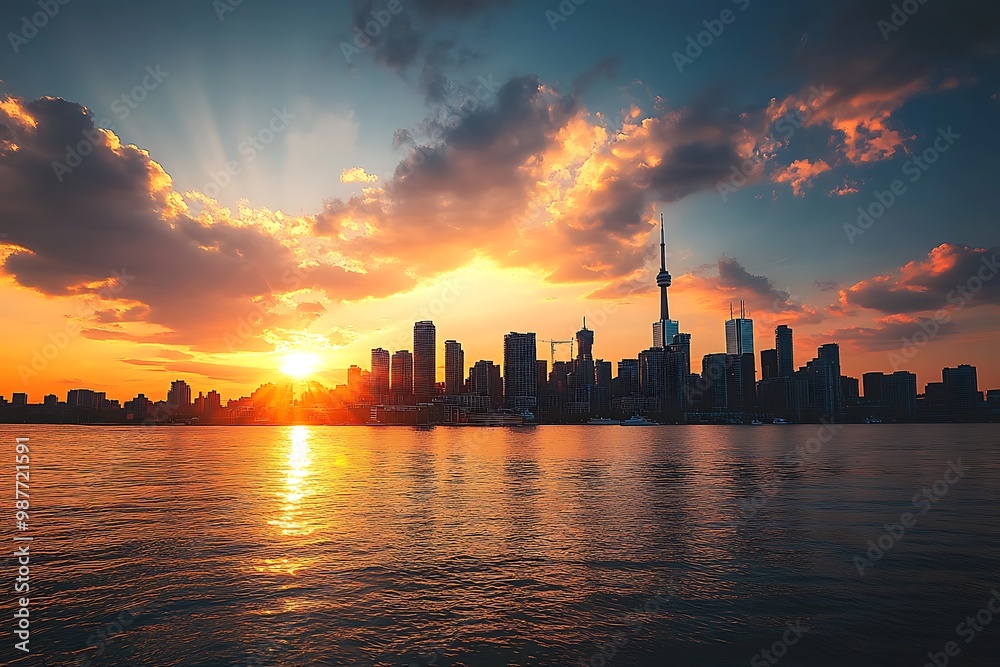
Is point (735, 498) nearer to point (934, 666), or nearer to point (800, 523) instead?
point (800, 523)

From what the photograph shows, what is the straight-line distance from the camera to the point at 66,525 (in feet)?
163

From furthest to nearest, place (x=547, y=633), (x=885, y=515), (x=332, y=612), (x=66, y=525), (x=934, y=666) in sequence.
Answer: (x=885, y=515), (x=66, y=525), (x=332, y=612), (x=547, y=633), (x=934, y=666)

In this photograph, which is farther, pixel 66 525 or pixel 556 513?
pixel 556 513

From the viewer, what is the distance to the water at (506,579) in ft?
78.7

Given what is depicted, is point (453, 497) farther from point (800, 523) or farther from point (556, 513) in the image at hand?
point (800, 523)

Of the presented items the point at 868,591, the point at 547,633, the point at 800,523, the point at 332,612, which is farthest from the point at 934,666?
the point at 800,523

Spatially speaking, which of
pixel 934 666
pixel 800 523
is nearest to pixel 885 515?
pixel 800 523

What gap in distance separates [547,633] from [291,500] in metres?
49.6

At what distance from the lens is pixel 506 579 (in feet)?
108

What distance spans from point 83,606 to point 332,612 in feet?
41.7

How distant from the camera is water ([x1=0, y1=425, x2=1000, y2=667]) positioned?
24.0 metres

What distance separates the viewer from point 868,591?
3145 centimetres

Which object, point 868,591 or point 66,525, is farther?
point 66,525

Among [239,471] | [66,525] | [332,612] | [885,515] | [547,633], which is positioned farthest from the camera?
[239,471]
